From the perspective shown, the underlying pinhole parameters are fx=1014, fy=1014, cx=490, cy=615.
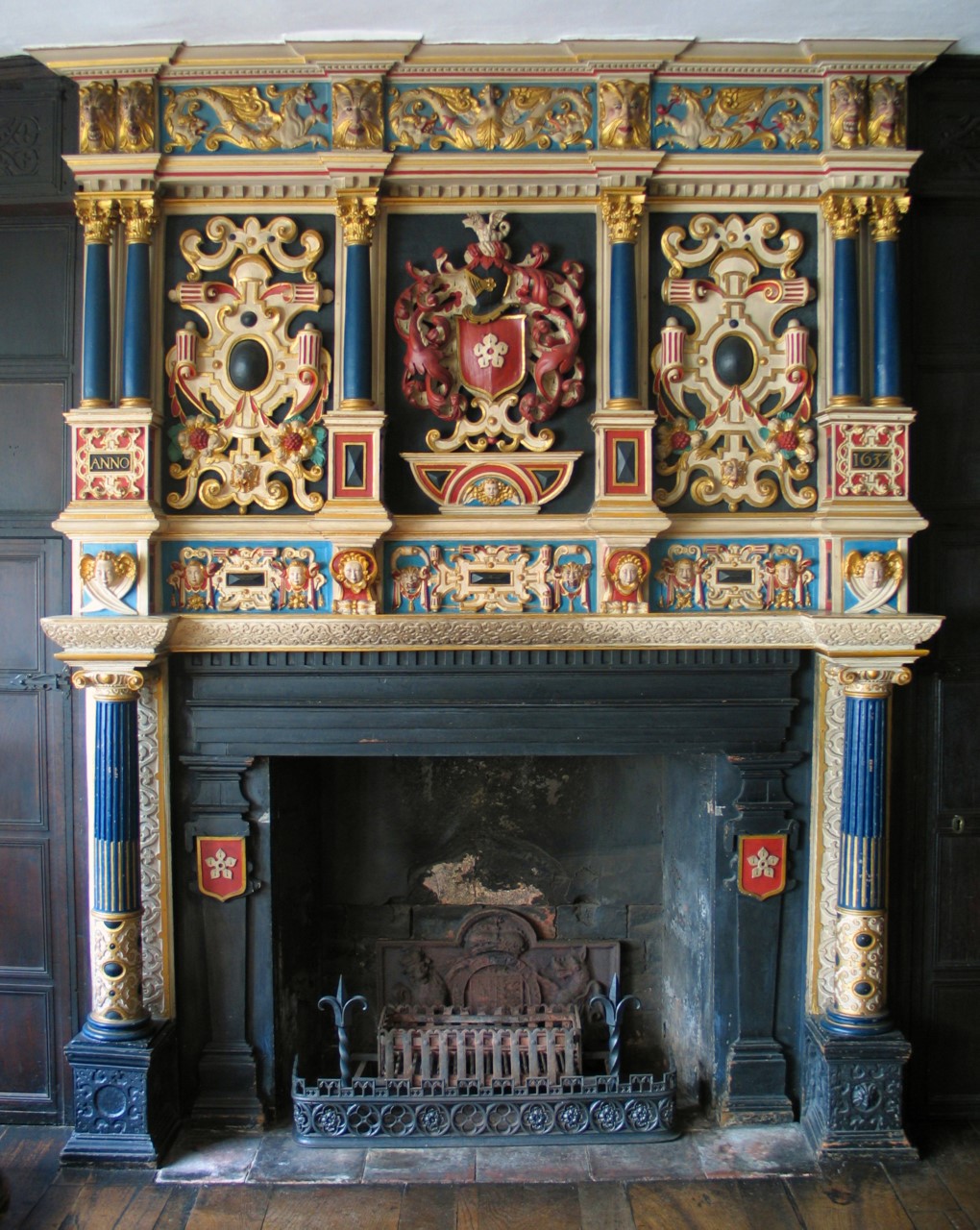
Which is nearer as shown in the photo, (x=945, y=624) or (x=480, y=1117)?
(x=480, y=1117)

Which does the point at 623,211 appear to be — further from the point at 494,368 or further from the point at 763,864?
the point at 763,864

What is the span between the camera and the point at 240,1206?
121 inches

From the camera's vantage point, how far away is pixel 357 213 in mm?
3273

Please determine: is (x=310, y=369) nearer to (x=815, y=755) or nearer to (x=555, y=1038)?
(x=815, y=755)

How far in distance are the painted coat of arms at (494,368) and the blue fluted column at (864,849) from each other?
1.22 m

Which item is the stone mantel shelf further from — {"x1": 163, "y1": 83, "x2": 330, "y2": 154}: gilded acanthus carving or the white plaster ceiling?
the white plaster ceiling

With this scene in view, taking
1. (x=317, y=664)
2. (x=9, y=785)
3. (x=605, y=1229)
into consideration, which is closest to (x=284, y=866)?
(x=317, y=664)

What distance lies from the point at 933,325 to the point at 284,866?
2922 mm

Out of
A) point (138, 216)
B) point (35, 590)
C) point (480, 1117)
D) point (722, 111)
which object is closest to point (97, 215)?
point (138, 216)

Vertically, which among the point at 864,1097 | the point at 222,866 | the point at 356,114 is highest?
the point at 356,114

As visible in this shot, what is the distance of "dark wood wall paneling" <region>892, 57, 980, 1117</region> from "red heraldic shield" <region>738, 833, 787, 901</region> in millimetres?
441

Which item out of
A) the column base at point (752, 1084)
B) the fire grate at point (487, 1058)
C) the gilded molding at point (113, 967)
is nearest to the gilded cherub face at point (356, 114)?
the gilded molding at point (113, 967)

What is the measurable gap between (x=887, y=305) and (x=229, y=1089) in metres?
3.42

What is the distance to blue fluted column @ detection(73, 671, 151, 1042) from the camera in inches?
128
